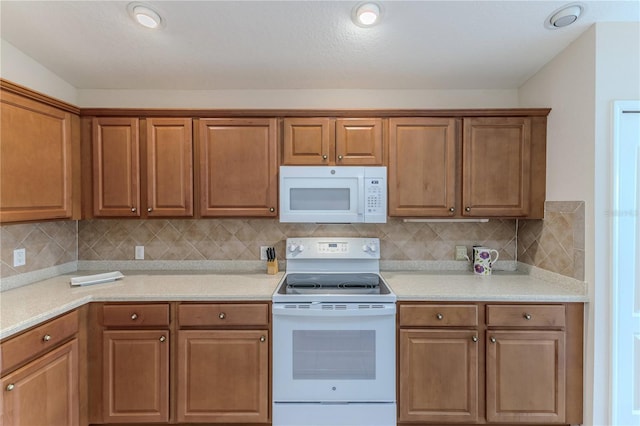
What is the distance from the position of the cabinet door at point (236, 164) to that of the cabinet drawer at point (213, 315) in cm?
66

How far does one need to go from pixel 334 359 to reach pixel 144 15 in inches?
87.8

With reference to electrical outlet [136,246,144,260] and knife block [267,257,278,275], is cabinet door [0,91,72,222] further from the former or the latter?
knife block [267,257,278,275]

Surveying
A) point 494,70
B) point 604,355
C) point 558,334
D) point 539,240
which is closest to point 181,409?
point 558,334

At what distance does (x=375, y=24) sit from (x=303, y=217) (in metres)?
1.26

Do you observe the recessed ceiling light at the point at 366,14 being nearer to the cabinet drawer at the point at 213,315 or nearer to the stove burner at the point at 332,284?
the stove burner at the point at 332,284

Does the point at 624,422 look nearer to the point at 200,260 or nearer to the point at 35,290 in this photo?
the point at 200,260

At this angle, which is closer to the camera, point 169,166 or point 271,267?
point 169,166

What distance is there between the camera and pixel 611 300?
175 cm

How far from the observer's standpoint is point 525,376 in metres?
1.87

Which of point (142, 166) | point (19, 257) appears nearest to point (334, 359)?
point (142, 166)

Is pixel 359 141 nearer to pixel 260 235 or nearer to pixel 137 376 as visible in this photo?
pixel 260 235

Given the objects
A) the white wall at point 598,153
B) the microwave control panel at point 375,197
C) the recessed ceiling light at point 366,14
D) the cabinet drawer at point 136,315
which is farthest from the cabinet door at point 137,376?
the white wall at point 598,153

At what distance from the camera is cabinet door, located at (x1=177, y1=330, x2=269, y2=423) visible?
1.88m

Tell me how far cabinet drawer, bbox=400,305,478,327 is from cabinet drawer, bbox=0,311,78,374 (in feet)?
6.18
